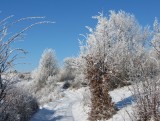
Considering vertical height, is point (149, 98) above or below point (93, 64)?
below

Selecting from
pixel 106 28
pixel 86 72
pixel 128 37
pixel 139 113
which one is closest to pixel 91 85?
pixel 86 72

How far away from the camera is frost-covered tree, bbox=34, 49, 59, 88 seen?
151 ft

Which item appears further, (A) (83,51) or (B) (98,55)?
(A) (83,51)

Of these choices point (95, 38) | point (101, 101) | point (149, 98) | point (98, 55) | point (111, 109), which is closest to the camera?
point (149, 98)

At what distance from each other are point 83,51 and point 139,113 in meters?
9.66

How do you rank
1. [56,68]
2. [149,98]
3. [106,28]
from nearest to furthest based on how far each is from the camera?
1. [149,98]
2. [106,28]
3. [56,68]

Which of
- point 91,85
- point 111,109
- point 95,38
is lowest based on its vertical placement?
point 111,109

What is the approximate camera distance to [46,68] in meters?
47.9

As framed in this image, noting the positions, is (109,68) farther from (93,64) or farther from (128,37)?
(128,37)

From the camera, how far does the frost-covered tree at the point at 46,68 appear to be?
46.2 metres

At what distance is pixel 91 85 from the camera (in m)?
16.5

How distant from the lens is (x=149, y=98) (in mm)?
8445

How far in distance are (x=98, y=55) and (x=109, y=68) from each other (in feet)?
2.72

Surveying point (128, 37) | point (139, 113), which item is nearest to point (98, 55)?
point (139, 113)
